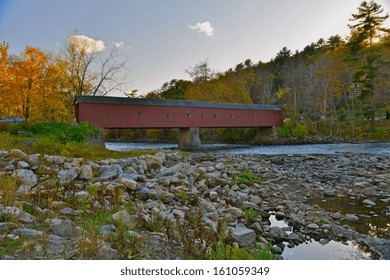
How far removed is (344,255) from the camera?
2.94 metres

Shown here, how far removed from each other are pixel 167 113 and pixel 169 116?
299mm

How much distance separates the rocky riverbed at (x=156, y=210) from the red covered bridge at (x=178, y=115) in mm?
11692

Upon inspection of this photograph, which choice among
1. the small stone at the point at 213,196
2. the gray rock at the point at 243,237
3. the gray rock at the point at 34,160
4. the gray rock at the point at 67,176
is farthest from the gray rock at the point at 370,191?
the gray rock at the point at 34,160

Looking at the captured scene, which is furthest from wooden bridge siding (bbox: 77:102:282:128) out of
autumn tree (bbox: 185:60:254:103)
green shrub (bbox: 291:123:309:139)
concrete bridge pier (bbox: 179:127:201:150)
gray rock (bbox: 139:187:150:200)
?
gray rock (bbox: 139:187:150:200)

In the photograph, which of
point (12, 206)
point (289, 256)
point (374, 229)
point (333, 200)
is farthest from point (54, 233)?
point (333, 200)

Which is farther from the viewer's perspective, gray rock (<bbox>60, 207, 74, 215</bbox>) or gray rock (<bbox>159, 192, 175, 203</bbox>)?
gray rock (<bbox>159, 192, 175, 203</bbox>)

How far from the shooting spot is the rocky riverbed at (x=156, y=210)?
212cm

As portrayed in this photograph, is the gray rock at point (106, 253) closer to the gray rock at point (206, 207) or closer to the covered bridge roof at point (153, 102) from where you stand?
the gray rock at point (206, 207)

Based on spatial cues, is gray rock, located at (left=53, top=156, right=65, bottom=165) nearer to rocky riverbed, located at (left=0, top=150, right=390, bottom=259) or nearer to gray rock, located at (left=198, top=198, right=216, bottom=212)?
rocky riverbed, located at (left=0, top=150, right=390, bottom=259)

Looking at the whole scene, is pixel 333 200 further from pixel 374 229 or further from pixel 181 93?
pixel 181 93

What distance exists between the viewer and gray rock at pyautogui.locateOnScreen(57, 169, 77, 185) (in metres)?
4.13

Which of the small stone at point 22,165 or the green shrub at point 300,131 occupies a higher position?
the green shrub at point 300,131
